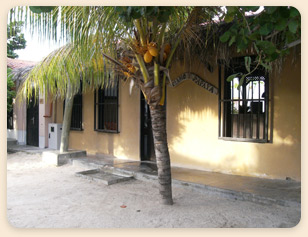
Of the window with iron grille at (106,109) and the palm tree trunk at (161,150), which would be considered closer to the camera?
the palm tree trunk at (161,150)

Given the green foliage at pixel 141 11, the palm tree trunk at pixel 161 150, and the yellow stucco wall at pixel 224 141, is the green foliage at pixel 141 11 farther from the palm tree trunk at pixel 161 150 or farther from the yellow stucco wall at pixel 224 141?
the yellow stucco wall at pixel 224 141

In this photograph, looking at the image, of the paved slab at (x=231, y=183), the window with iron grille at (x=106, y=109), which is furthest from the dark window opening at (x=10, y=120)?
the paved slab at (x=231, y=183)

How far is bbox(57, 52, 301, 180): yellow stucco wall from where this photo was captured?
18.0 ft

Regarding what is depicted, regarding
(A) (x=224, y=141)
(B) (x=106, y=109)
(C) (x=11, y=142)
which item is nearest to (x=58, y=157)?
(B) (x=106, y=109)

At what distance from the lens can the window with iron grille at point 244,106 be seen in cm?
583

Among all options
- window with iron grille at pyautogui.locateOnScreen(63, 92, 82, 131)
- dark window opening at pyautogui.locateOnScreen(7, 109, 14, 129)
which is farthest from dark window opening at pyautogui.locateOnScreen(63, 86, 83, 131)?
dark window opening at pyautogui.locateOnScreen(7, 109, 14, 129)

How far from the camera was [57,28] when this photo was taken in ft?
14.8

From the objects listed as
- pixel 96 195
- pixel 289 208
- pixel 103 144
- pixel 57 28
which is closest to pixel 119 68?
pixel 57 28

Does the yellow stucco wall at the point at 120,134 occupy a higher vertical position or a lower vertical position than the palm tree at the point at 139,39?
lower

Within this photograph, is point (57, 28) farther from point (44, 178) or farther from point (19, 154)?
point (19, 154)

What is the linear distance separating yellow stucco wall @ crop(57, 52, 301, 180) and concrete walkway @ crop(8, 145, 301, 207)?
0.27 meters

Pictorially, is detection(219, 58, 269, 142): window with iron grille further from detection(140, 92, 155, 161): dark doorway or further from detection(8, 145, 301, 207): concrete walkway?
detection(140, 92, 155, 161): dark doorway

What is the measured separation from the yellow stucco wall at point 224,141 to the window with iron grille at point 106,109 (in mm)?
2037

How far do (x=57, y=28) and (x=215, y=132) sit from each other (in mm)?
3802
